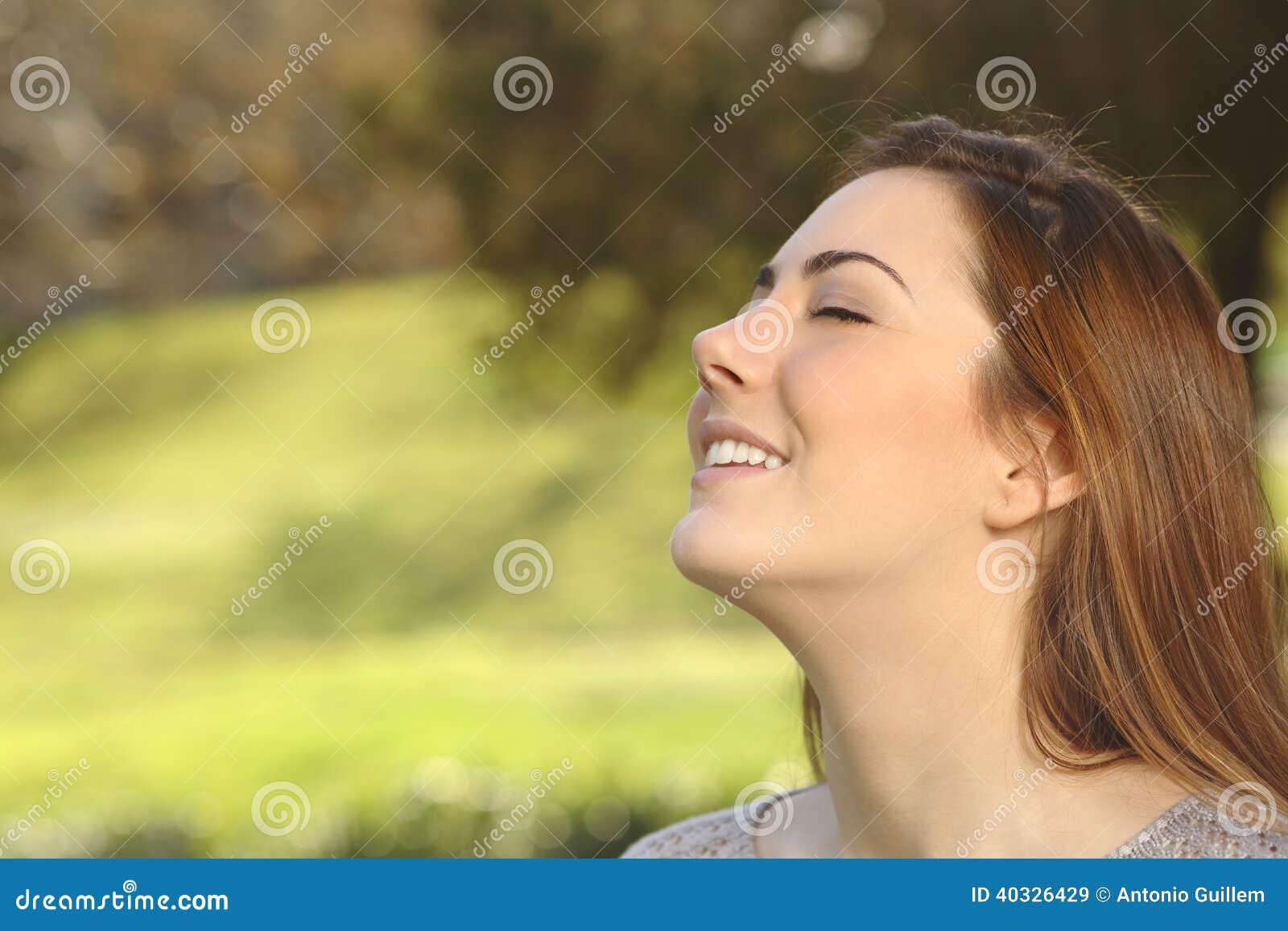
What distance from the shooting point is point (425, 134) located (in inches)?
166

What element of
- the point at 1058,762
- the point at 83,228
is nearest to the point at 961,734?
the point at 1058,762

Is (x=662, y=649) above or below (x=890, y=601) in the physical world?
below

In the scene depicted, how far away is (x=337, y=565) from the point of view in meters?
9.50

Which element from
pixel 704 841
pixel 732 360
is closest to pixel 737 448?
pixel 732 360

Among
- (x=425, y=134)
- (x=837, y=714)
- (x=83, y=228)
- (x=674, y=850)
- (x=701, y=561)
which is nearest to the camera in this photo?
(x=701, y=561)

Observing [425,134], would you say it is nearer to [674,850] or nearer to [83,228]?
[674,850]

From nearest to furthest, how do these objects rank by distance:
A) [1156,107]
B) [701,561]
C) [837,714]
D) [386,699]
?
[701,561] → [837,714] → [1156,107] → [386,699]

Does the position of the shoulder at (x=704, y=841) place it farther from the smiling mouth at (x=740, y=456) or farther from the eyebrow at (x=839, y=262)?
the eyebrow at (x=839, y=262)

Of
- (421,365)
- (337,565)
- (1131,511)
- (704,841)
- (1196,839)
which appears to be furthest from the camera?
(421,365)

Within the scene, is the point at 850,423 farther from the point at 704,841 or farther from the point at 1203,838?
the point at 704,841

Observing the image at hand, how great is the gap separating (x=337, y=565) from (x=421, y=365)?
5.82 ft

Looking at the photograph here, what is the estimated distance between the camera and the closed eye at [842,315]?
1.75 m

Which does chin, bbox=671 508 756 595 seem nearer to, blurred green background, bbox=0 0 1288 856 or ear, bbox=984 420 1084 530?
ear, bbox=984 420 1084 530

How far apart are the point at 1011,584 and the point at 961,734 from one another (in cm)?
22
